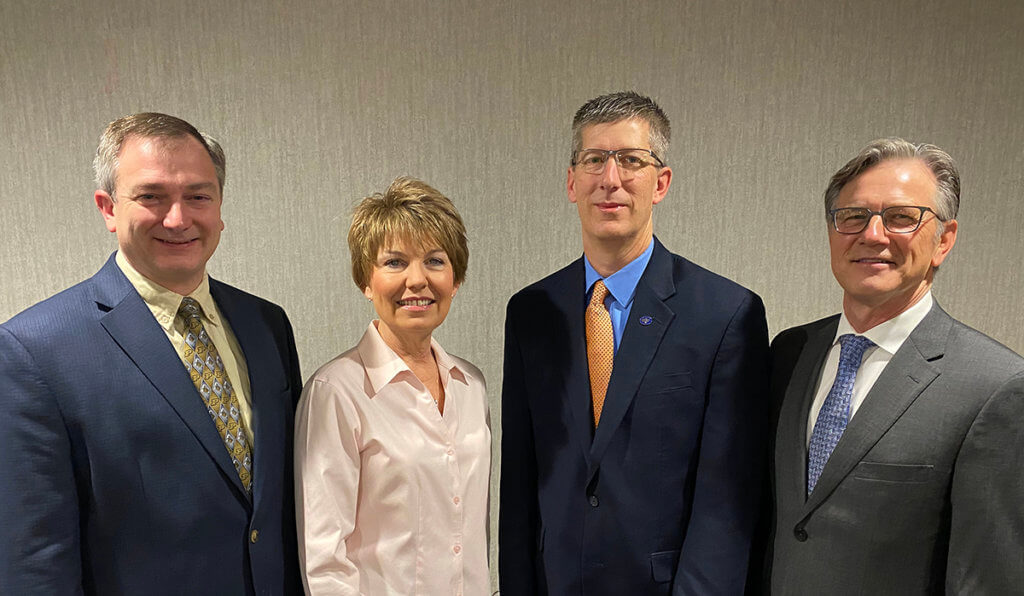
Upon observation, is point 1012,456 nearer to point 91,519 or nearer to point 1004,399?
point 1004,399

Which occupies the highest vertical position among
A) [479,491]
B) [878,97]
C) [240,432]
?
[878,97]

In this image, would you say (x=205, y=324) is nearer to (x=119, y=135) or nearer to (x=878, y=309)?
(x=119, y=135)

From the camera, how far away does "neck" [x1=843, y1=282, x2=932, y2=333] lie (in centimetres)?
173

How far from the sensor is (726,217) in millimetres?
2826

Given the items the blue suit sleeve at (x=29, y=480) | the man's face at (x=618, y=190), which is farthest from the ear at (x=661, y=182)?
the blue suit sleeve at (x=29, y=480)

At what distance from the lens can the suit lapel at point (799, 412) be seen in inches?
68.7

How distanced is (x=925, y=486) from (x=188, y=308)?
5.59 ft

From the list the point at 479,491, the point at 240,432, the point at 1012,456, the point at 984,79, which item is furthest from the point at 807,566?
the point at 984,79

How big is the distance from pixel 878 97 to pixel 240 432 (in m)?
2.49

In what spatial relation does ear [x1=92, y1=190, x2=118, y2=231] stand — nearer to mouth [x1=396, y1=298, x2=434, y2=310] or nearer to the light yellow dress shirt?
the light yellow dress shirt

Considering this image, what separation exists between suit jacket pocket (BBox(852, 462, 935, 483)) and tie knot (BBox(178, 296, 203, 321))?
156 centimetres

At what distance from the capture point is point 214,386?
5.72ft

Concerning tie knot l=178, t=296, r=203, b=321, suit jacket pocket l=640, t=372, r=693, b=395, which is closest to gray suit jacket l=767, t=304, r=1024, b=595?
suit jacket pocket l=640, t=372, r=693, b=395

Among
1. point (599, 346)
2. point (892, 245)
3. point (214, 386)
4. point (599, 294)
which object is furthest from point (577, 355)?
point (214, 386)
